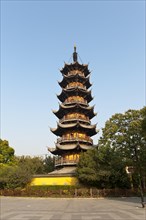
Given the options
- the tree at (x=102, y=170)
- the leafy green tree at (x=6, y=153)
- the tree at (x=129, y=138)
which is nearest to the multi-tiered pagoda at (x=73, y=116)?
the tree at (x=102, y=170)

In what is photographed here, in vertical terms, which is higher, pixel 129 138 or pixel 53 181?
pixel 129 138

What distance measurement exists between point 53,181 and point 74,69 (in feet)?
78.9

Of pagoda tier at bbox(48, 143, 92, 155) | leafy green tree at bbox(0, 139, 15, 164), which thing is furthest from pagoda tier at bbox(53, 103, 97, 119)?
leafy green tree at bbox(0, 139, 15, 164)

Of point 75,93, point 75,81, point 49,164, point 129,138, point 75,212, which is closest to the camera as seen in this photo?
point 75,212

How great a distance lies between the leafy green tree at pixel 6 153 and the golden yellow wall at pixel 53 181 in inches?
530

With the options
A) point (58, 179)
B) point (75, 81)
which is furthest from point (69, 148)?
point (75, 81)

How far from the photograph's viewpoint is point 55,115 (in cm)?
4762

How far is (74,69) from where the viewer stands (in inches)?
1940

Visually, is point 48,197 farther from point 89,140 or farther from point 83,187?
point 89,140

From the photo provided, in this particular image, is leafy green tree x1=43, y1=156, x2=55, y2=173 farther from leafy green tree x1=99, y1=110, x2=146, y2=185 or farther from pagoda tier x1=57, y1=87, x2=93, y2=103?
leafy green tree x1=99, y1=110, x2=146, y2=185

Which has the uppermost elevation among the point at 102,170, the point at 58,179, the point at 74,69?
the point at 74,69

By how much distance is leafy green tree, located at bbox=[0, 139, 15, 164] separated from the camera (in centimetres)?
4872

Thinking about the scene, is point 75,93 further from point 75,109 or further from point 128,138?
point 128,138

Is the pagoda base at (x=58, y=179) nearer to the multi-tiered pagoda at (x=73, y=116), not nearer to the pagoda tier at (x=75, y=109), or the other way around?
the multi-tiered pagoda at (x=73, y=116)
